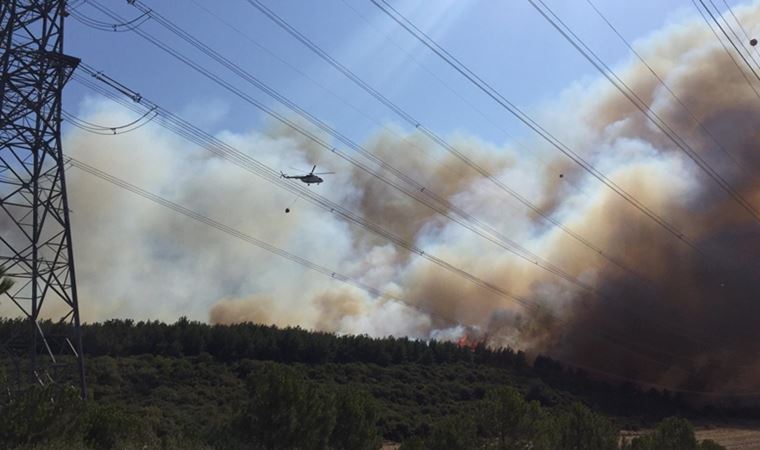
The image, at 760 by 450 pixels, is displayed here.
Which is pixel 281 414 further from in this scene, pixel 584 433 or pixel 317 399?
pixel 584 433

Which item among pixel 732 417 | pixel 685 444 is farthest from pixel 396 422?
pixel 732 417

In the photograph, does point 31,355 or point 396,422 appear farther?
point 396,422

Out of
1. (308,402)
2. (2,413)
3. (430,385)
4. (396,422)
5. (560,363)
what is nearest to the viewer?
(2,413)

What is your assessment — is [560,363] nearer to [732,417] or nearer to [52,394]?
[732,417]

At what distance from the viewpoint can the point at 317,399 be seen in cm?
2803

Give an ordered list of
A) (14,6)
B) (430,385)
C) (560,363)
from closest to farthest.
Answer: (14,6)
(430,385)
(560,363)

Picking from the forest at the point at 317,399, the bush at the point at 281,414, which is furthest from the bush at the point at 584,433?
the bush at the point at 281,414

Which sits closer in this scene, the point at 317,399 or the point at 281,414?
the point at 281,414

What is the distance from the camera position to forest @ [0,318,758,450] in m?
23.8

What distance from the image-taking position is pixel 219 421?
28359 millimetres

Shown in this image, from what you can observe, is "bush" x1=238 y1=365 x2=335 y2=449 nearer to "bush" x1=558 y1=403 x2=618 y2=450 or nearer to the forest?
the forest

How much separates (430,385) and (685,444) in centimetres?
5785

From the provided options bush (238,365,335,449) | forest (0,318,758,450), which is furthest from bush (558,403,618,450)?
bush (238,365,335,449)

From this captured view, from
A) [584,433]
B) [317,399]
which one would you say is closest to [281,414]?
[317,399]
